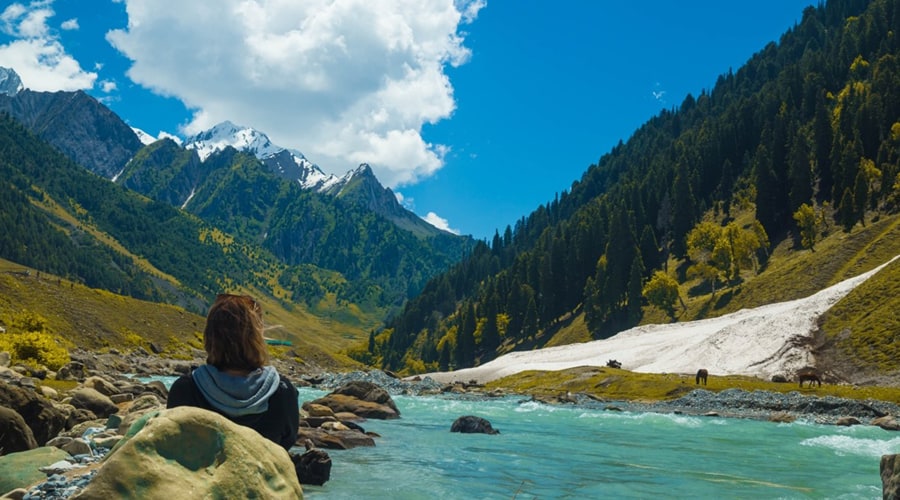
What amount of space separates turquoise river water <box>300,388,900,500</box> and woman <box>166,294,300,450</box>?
13977 mm

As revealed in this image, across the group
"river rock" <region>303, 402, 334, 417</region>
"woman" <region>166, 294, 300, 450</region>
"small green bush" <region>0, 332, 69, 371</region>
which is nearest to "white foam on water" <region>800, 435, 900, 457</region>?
"river rock" <region>303, 402, 334, 417</region>

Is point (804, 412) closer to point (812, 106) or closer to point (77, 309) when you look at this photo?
point (77, 309)

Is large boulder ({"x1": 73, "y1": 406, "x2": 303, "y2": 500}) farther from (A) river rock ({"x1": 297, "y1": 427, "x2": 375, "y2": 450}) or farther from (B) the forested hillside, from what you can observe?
(B) the forested hillside

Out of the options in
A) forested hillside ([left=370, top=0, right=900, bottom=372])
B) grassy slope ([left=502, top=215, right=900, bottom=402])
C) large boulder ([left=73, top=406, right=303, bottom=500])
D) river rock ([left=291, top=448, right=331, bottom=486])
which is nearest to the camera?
large boulder ([left=73, top=406, right=303, bottom=500])

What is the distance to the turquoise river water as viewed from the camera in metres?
21.5

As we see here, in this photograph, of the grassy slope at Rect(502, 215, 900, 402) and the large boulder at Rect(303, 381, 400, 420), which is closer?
the large boulder at Rect(303, 381, 400, 420)

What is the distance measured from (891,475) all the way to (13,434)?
23.3 metres

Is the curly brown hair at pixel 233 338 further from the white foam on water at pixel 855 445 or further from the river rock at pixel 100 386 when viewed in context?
the white foam on water at pixel 855 445

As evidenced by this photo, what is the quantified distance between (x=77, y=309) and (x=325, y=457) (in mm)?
134283

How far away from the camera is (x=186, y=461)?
6.41 metres

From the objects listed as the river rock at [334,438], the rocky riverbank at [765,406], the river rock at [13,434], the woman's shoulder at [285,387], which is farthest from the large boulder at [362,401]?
the woman's shoulder at [285,387]

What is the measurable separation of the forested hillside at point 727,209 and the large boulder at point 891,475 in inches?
Result: 4382

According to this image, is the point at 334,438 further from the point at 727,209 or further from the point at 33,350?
the point at 727,209

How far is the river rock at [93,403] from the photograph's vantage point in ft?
92.0
